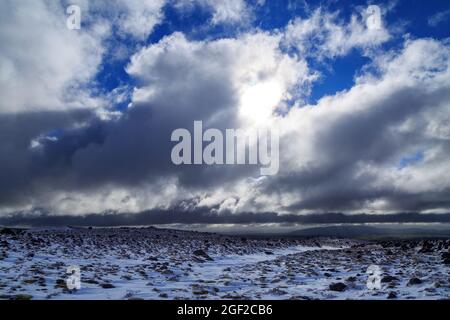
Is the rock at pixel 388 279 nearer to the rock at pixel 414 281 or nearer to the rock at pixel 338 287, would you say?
the rock at pixel 414 281

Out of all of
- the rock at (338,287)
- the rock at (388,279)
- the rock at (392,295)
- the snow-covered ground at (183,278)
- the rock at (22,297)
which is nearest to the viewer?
the rock at (22,297)

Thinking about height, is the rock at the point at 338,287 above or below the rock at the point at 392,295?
below

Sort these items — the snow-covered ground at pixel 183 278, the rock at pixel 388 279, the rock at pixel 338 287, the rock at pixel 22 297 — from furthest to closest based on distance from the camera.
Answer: the rock at pixel 388 279, the rock at pixel 338 287, the snow-covered ground at pixel 183 278, the rock at pixel 22 297

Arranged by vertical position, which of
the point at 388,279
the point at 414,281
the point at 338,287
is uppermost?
the point at 414,281

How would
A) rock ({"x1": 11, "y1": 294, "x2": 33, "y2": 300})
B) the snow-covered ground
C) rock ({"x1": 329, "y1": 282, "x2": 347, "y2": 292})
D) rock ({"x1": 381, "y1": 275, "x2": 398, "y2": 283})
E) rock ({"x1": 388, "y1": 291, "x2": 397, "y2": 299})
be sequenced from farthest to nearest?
rock ({"x1": 381, "y1": 275, "x2": 398, "y2": 283})
rock ({"x1": 329, "y1": 282, "x2": 347, "y2": 292})
the snow-covered ground
rock ({"x1": 388, "y1": 291, "x2": 397, "y2": 299})
rock ({"x1": 11, "y1": 294, "x2": 33, "y2": 300})

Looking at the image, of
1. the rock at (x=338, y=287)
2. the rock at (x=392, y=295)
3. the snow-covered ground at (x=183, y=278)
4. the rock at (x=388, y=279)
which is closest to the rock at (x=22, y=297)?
the snow-covered ground at (x=183, y=278)

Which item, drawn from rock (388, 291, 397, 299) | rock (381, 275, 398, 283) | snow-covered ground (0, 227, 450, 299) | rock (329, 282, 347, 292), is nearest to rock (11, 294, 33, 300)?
snow-covered ground (0, 227, 450, 299)

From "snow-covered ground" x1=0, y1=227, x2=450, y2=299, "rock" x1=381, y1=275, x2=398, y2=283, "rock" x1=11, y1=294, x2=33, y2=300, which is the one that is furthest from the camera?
"rock" x1=381, y1=275, x2=398, y2=283

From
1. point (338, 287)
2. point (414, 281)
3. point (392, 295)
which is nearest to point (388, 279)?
point (414, 281)

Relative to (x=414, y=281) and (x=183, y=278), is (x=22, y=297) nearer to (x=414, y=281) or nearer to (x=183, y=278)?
(x=183, y=278)

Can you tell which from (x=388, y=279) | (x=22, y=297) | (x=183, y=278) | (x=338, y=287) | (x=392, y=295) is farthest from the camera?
(x=183, y=278)

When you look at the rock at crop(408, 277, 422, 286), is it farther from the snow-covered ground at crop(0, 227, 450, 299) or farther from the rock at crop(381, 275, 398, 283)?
the rock at crop(381, 275, 398, 283)

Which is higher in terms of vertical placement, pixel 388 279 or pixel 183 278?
pixel 388 279
